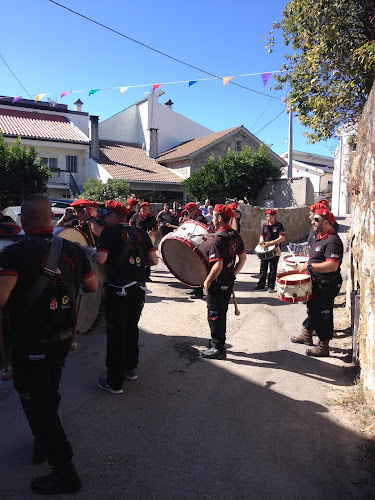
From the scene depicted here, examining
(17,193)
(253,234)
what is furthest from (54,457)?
(17,193)

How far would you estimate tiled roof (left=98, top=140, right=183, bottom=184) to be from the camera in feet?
81.6

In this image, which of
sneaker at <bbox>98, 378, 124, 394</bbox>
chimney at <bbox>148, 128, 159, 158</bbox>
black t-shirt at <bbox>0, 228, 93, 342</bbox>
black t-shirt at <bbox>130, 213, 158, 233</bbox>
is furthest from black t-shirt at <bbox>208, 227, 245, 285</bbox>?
chimney at <bbox>148, 128, 159, 158</bbox>

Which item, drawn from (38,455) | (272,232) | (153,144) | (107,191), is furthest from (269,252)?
(153,144)

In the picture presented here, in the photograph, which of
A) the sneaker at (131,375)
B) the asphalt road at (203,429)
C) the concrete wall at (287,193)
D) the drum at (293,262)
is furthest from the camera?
the concrete wall at (287,193)

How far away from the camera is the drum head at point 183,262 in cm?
616

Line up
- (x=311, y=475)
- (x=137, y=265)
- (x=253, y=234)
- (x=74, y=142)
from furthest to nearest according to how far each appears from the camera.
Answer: (x=74, y=142) < (x=253, y=234) < (x=137, y=265) < (x=311, y=475)

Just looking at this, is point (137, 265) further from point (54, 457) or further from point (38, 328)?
point (54, 457)

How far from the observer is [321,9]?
777 cm

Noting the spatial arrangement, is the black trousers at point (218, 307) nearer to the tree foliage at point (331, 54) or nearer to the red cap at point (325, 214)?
the red cap at point (325, 214)

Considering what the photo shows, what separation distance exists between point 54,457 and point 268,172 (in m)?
20.7

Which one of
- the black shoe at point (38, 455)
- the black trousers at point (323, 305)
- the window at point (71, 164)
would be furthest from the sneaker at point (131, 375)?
the window at point (71, 164)

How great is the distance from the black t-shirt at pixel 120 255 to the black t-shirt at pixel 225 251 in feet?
3.71

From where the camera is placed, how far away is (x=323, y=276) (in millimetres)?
5066

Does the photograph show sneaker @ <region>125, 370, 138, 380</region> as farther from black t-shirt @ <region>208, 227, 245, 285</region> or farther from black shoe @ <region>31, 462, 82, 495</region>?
black shoe @ <region>31, 462, 82, 495</region>
